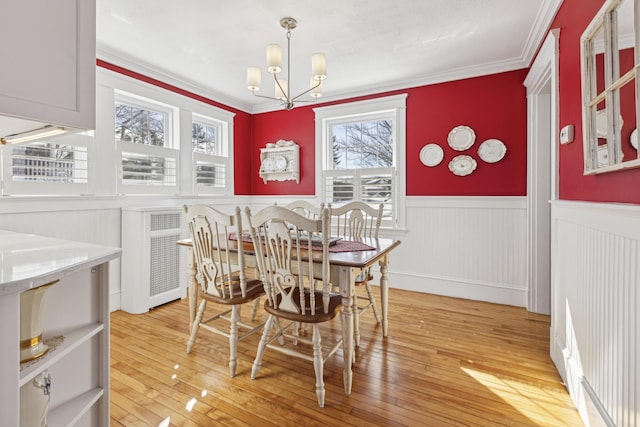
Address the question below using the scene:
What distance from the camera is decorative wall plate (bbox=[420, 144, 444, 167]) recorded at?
11.4 feet

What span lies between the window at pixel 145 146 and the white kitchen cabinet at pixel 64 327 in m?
2.00

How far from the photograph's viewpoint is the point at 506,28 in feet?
8.32

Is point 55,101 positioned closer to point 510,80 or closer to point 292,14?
point 292,14

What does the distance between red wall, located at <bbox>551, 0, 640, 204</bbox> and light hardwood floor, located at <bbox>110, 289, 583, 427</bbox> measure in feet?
3.77

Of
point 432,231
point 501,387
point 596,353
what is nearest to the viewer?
point 596,353

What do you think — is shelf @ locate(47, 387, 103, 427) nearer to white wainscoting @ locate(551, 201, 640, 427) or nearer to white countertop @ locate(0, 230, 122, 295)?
white countertop @ locate(0, 230, 122, 295)

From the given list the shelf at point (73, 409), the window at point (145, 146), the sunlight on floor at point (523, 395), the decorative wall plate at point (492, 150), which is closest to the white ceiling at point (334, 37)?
the window at point (145, 146)

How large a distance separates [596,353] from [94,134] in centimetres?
390

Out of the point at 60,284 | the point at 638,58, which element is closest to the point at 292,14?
the point at 638,58

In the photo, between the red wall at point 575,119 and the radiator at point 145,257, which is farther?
the radiator at point 145,257

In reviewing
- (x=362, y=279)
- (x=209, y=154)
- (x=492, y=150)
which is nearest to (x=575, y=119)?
(x=492, y=150)

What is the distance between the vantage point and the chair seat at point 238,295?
6.51 feet

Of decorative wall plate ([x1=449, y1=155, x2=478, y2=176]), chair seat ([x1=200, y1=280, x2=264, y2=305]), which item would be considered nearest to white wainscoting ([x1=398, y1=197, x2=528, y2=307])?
decorative wall plate ([x1=449, y1=155, x2=478, y2=176])

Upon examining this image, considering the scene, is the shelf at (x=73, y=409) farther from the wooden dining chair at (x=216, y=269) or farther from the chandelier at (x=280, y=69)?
the chandelier at (x=280, y=69)
